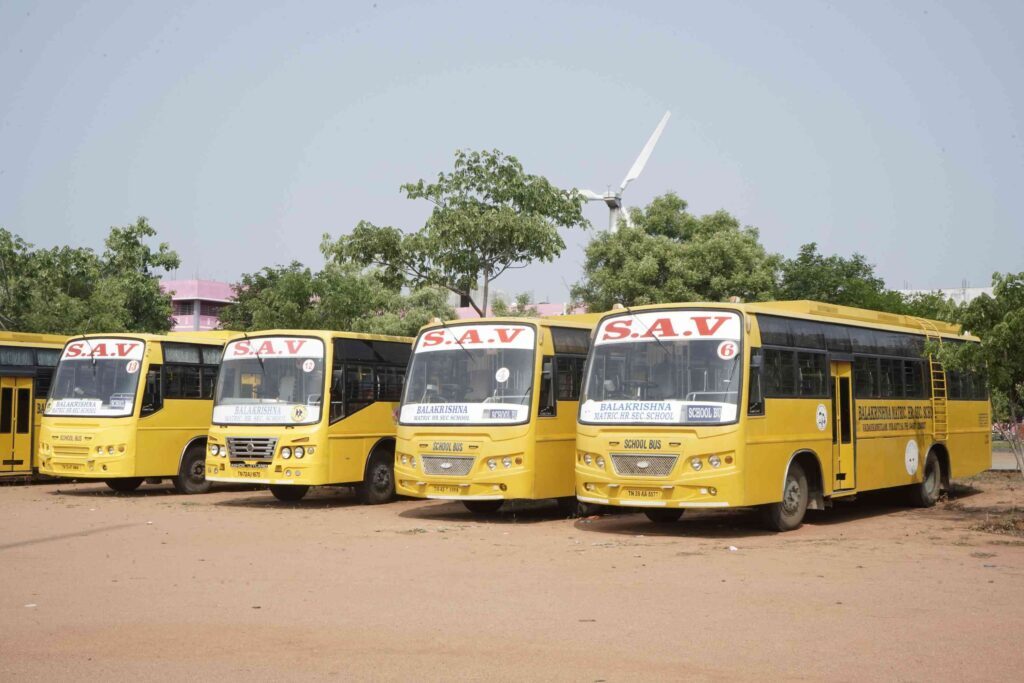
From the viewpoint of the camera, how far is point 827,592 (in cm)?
1002

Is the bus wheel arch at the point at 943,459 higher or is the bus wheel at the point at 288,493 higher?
the bus wheel arch at the point at 943,459

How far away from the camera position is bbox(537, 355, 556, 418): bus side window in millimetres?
16453

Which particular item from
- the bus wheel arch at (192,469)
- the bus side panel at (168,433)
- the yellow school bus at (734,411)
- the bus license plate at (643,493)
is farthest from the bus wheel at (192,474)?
the bus license plate at (643,493)

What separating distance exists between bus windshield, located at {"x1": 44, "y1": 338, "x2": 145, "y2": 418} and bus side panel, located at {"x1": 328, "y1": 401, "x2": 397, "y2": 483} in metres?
3.99

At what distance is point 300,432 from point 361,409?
50.2 inches

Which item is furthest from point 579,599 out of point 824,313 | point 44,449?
point 44,449

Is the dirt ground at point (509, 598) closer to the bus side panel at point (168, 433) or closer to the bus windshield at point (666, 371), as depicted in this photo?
the bus windshield at point (666, 371)

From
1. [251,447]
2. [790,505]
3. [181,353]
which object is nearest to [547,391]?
[790,505]

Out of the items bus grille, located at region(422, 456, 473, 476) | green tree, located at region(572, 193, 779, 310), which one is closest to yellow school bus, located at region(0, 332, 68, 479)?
bus grille, located at region(422, 456, 473, 476)

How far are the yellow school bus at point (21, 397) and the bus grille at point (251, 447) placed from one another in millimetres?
6868

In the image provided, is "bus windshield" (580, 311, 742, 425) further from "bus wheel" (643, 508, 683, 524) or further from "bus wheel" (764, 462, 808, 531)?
"bus wheel" (643, 508, 683, 524)

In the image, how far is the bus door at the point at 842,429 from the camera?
15.9 m

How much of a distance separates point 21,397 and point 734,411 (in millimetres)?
15299

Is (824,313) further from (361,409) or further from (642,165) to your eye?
(642,165)
